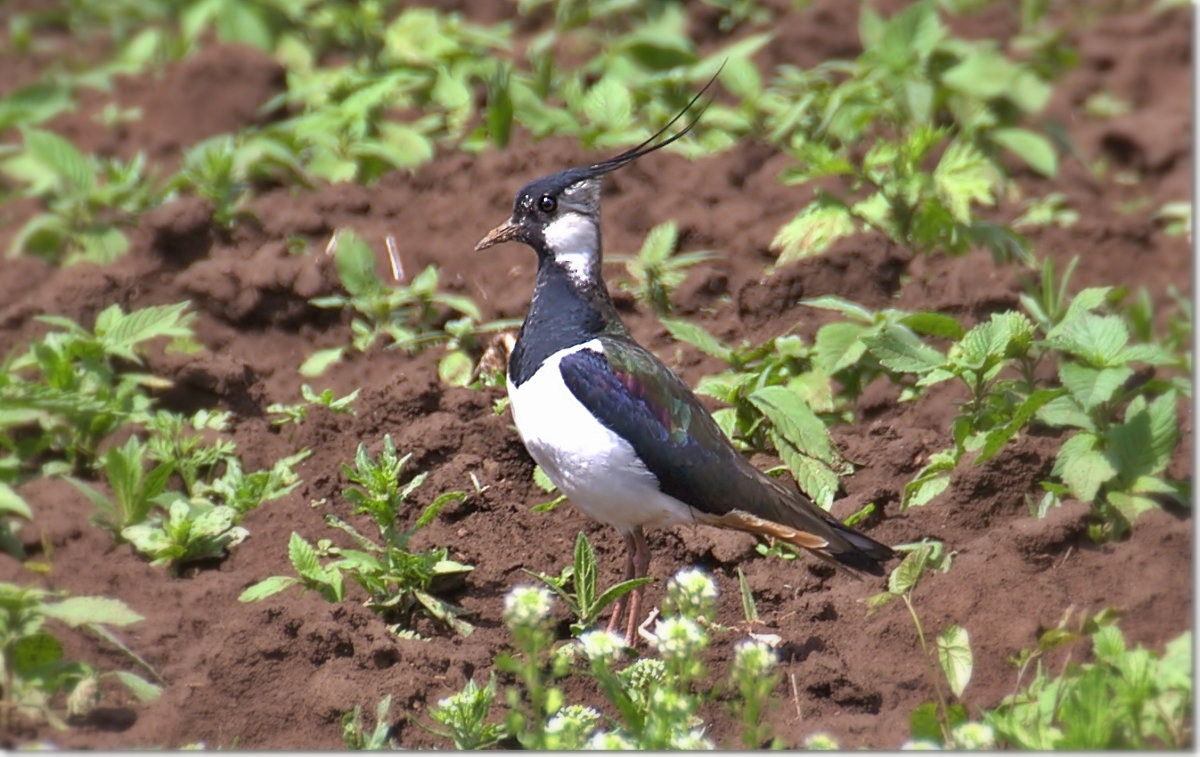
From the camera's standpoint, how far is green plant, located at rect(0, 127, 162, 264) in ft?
24.3

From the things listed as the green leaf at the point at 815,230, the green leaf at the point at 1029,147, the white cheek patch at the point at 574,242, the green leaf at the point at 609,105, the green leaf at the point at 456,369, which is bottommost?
the green leaf at the point at 1029,147

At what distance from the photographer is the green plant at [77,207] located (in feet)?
24.3


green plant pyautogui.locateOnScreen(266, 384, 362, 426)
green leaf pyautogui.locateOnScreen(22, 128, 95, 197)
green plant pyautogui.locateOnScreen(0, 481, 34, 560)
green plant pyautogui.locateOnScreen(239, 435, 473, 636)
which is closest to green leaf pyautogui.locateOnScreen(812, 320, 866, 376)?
green plant pyautogui.locateOnScreen(239, 435, 473, 636)

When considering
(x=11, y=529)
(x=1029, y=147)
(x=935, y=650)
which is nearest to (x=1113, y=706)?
(x=935, y=650)

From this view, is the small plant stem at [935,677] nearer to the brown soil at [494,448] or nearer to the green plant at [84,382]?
the brown soil at [494,448]

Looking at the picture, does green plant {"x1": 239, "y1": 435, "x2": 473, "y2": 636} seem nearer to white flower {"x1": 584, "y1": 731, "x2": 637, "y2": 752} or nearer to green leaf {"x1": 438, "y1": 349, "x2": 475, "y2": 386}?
white flower {"x1": 584, "y1": 731, "x2": 637, "y2": 752}

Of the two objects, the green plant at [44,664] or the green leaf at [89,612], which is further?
the green leaf at [89,612]

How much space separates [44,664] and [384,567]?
42.7 inches

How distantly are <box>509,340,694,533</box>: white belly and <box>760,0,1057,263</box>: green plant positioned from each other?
2018 mm

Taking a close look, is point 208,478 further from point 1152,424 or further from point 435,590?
point 1152,424

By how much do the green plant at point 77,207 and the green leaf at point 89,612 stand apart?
3.21 meters

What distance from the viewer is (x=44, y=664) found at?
424cm

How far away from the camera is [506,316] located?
21.6 ft

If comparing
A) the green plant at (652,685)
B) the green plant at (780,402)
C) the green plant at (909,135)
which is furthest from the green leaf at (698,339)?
the green plant at (652,685)
